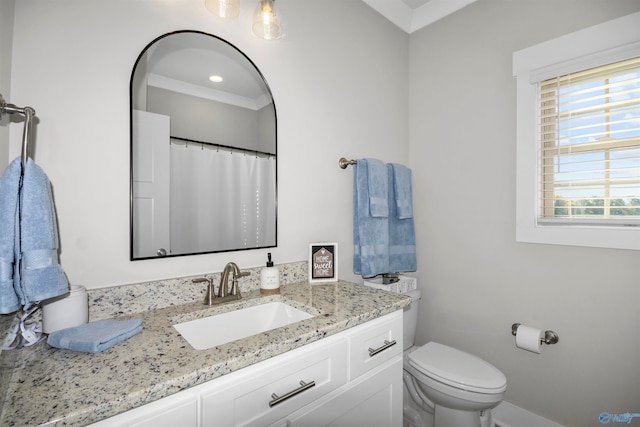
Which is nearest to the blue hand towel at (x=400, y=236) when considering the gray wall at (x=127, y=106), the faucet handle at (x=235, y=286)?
the gray wall at (x=127, y=106)

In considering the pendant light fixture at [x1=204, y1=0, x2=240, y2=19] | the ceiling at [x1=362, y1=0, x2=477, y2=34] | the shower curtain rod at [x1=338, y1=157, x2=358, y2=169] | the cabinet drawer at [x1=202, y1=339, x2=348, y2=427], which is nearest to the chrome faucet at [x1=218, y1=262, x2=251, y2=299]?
the cabinet drawer at [x1=202, y1=339, x2=348, y2=427]

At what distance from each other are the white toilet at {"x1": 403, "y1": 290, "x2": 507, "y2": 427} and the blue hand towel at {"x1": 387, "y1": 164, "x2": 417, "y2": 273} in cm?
52

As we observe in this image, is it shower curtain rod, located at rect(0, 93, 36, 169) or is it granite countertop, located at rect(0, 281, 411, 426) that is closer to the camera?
granite countertop, located at rect(0, 281, 411, 426)

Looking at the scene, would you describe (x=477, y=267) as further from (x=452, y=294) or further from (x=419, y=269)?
(x=419, y=269)

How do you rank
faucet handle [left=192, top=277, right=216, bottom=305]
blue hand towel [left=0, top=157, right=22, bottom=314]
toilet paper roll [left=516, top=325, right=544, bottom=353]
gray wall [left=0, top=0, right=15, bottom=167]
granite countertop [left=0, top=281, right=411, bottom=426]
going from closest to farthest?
granite countertop [left=0, top=281, right=411, bottom=426] → blue hand towel [left=0, top=157, right=22, bottom=314] → gray wall [left=0, top=0, right=15, bottom=167] → faucet handle [left=192, top=277, right=216, bottom=305] → toilet paper roll [left=516, top=325, right=544, bottom=353]

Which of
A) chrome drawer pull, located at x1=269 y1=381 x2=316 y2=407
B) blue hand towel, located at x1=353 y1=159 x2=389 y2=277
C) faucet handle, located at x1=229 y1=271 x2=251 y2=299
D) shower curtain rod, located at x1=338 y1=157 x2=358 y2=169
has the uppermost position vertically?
shower curtain rod, located at x1=338 y1=157 x2=358 y2=169

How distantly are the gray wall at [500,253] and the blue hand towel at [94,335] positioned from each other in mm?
1840

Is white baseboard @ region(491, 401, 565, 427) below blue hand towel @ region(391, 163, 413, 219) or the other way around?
below

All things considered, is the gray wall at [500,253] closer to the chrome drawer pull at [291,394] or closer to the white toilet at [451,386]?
the white toilet at [451,386]

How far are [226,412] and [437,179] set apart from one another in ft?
6.11

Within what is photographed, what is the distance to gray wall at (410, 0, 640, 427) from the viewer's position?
58.7 inches

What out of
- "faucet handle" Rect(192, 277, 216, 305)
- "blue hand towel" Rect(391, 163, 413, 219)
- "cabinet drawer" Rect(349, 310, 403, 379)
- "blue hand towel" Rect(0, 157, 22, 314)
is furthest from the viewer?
"blue hand towel" Rect(391, 163, 413, 219)

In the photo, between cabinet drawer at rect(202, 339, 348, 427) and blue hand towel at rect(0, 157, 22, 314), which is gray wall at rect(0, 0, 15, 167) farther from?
cabinet drawer at rect(202, 339, 348, 427)

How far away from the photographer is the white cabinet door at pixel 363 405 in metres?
0.95
